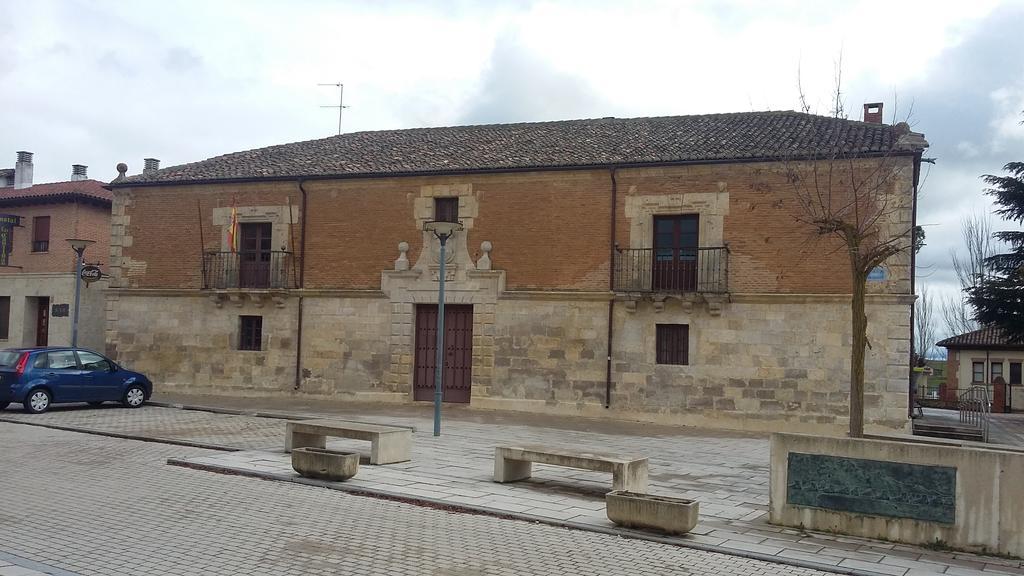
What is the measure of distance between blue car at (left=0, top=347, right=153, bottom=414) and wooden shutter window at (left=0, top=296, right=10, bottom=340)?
38.0 feet

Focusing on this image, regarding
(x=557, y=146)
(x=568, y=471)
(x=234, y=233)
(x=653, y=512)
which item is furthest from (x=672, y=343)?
(x=234, y=233)

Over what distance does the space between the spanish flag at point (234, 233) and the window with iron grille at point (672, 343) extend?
10705mm

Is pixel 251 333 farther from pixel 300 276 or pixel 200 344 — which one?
pixel 300 276

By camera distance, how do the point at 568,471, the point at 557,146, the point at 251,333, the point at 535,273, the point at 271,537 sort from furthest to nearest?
1. the point at 251,333
2. the point at 557,146
3. the point at 535,273
4. the point at 568,471
5. the point at 271,537

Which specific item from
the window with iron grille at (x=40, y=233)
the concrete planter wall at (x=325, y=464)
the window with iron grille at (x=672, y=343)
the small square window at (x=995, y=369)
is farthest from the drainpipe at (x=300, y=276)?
the small square window at (x=995, y=369)

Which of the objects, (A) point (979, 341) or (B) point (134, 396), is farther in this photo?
(A) point (979, 341)

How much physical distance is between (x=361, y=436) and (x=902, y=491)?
6255 mm

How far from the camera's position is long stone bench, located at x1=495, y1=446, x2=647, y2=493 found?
8672mm

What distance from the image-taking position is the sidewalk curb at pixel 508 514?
6.49 meters

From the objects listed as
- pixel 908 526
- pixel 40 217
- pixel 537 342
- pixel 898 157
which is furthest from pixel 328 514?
pixel 40 217

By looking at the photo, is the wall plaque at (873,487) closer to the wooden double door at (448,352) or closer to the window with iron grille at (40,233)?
the wooden double door at (448,352)

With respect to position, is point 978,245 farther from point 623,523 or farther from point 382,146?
point 623,523

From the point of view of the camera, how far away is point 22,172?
3111 centimetres

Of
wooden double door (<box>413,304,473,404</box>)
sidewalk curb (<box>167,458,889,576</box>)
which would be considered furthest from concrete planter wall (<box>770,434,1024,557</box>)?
wooden double door (<box>413,304,473,404</box>)
